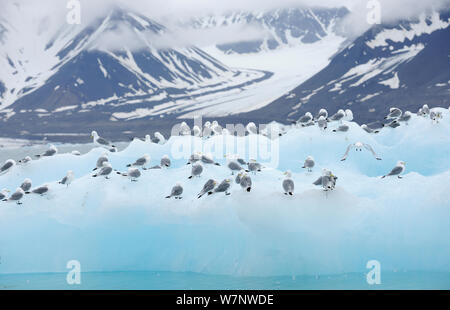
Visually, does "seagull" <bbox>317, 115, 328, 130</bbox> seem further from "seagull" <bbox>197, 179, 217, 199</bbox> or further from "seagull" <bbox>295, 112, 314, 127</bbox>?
"seagull" <bbox>197, 179, 217, 199</bbox>

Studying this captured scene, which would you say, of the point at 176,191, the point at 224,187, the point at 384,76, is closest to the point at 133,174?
the point at 176,191

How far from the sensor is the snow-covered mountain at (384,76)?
396 feet

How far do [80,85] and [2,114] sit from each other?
28.3 m

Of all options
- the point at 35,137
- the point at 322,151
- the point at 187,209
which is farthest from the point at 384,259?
the point at 35,137

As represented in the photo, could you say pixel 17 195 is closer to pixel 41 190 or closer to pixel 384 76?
pixel 41 190

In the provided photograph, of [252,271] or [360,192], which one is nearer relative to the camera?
[252,271]

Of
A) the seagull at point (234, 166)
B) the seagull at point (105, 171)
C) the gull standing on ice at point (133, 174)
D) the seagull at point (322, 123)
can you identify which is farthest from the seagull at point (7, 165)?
the seagull at point (322, 123)

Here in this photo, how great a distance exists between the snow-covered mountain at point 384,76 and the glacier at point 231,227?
92.9m

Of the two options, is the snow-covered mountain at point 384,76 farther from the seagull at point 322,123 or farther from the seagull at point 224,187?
the seagull at point 224,187

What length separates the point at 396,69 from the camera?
14200 cm

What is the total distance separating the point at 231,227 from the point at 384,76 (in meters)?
131

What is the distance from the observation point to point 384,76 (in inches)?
5546

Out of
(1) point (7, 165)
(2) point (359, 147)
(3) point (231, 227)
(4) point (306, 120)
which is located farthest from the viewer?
(4) point (306, 120)
